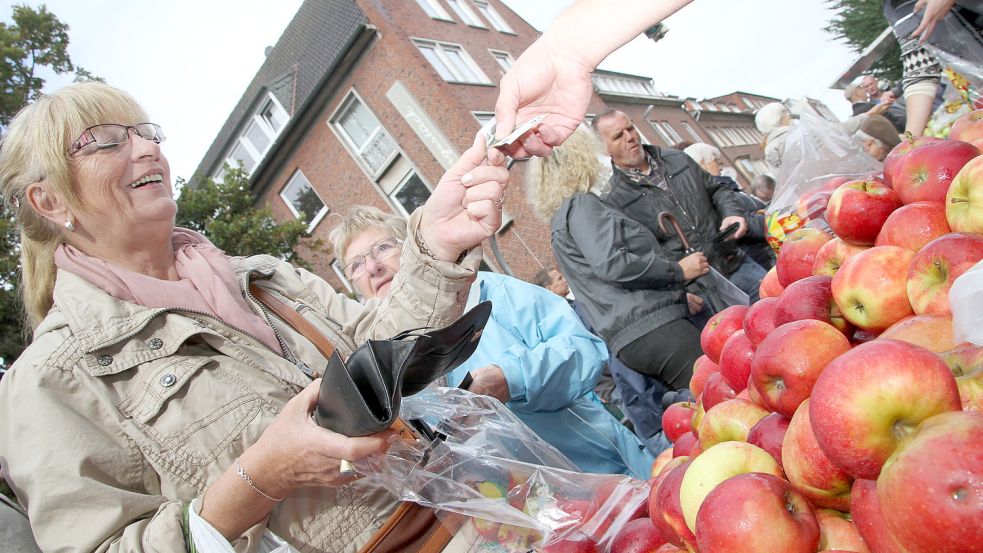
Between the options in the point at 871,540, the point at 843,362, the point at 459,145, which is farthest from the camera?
the point at 459,145

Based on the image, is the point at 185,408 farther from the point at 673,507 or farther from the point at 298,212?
the point at 298,212

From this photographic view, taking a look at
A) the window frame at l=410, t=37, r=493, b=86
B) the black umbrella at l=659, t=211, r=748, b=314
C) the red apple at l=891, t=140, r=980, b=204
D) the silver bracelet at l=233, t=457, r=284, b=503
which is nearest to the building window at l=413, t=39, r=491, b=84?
the window frame at l=410, t=37, r=493, b=86

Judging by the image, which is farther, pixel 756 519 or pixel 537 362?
pixel 537 362

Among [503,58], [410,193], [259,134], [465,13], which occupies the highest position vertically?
[259,134]

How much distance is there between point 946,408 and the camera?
869 mm

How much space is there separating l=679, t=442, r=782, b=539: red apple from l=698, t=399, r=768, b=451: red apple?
142 mm

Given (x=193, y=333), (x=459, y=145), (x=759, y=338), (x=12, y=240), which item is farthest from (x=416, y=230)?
(x=459, y=145)

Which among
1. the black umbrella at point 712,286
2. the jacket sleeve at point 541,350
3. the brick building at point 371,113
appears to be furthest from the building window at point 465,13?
the jacket sleeve at point 541,350

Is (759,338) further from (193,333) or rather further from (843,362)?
(193,333)

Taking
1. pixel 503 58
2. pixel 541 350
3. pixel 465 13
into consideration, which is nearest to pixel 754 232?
pixel 541 350

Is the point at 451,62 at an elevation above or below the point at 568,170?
above

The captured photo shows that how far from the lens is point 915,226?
134 cm

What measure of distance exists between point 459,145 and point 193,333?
12.4 metres

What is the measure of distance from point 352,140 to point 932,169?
14572 mm
